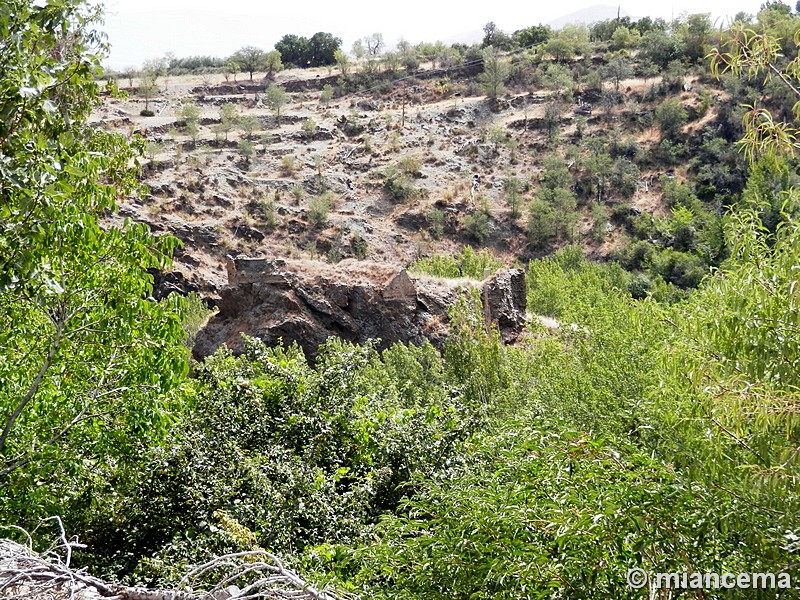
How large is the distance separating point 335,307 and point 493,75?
46836 millimetres

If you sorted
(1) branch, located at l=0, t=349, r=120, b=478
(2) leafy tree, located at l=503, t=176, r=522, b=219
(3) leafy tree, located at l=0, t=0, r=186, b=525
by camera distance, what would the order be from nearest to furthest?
(3) leafy tree, located at l=0, t=0, r=186, b=525 < (1) branch, located at l=0, t=349, r=120, b=478 < (2) leafy tree, located at l=503, t=176, r=522, b=219

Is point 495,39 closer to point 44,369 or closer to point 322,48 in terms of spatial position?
point 322,48

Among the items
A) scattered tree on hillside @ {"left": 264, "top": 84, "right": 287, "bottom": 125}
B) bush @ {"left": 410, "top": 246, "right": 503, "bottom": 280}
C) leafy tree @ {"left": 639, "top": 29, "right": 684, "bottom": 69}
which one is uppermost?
leafy tree @ {"left": 639, "top": 29, "right": 684, "bottom": 69}

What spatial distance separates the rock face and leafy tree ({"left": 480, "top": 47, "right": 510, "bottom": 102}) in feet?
139

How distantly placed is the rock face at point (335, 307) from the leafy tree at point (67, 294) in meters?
19.2

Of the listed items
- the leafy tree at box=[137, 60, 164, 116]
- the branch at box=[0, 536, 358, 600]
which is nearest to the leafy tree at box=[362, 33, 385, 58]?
the leafy tree at box=[137, 60, 164, 116]

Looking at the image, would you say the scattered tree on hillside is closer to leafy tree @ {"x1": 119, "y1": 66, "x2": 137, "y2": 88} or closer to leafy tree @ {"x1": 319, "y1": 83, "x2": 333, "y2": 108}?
leafy tree @ {"x1": 319, "y1": 83, "x2": 333, "y2": 108}

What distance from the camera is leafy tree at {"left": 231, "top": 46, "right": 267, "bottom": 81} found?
77.7 metres

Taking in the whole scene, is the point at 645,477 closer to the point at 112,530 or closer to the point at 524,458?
the point at 524,458

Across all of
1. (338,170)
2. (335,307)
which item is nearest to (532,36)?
(338,170)

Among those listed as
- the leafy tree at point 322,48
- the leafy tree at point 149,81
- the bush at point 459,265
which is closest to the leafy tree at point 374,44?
the leafy tree at point 322,48

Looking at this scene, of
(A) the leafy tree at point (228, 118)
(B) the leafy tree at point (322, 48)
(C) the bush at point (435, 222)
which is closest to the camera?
(C) the bush at point (435, 222)

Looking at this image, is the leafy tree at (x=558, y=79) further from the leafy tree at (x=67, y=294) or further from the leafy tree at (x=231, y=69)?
the leafy tree at (x=67, y=294)

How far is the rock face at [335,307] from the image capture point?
26.9 m
